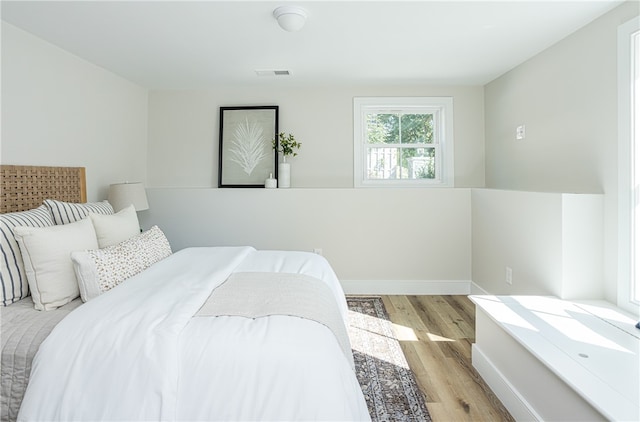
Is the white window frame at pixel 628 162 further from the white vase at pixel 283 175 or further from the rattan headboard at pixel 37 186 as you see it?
the rattan headboard at pixel 37 186

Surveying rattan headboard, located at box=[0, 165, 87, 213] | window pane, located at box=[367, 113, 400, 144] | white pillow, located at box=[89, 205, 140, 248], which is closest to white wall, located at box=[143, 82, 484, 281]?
window pane, located at box=[367, 113, 400, 144]

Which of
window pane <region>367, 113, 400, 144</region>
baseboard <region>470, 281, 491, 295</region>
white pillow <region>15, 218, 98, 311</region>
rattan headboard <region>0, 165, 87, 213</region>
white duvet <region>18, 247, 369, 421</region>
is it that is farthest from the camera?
window pane <region>367, 113, 400, 144</region>

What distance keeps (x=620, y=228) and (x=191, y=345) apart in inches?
103

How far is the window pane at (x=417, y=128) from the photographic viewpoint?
13.9 ft

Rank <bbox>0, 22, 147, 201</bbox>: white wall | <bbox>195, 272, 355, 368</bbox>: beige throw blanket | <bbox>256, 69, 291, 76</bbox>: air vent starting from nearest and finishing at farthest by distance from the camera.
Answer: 1. <bbox>195, 272, 355, 368</bbox>: beige throw blanket
2. <bbox>0, 22, 147, 201</bbox>: white wall
3. <bbox>256, 69, 291, 76</bbox>: air vent

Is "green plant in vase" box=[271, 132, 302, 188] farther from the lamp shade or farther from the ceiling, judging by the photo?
the lamp shade

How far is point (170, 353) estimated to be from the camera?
1.31 metres

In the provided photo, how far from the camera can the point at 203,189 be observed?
3.99 m

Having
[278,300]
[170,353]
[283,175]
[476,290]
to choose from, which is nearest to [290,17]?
[278,300]

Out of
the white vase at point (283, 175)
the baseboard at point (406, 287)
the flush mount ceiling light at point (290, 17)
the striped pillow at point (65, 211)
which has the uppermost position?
the flush mount ceiling light at point (290, 17)

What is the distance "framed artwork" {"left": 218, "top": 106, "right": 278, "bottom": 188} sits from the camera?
13.4 ft

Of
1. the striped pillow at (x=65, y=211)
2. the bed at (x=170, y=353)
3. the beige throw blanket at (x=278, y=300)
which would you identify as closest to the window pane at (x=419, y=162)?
the beige throw blanket at (x=278, y=300)

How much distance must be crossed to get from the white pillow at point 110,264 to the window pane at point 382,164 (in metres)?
2.67

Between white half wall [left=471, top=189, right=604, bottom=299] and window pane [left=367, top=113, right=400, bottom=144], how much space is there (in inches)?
52.0
